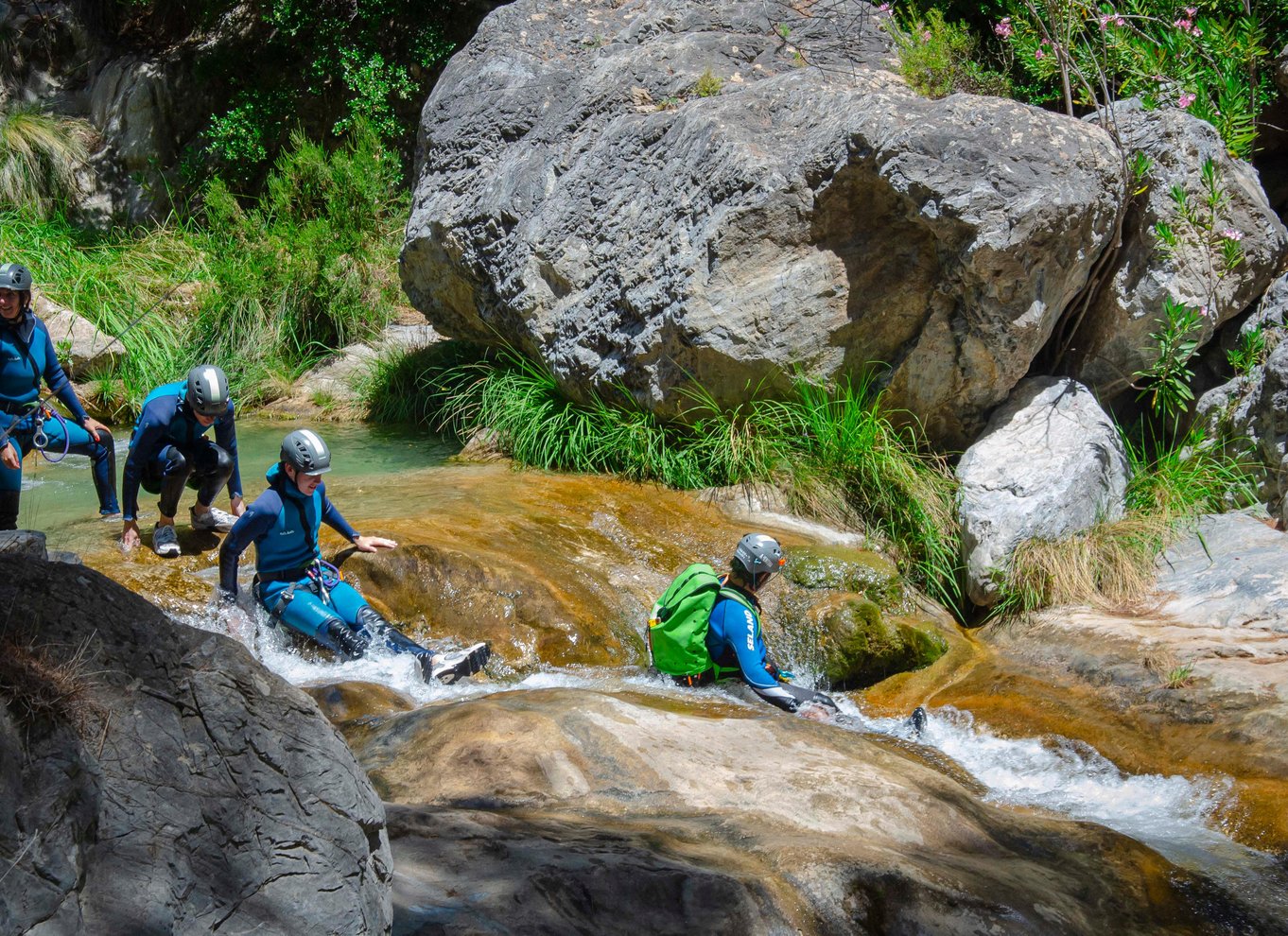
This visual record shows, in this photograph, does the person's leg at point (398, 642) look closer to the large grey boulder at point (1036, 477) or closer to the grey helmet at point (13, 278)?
the grey helmet at point (13, 278)

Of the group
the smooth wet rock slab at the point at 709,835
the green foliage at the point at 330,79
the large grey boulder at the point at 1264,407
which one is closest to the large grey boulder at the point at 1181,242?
the large grey boulder at the point at 1264,407

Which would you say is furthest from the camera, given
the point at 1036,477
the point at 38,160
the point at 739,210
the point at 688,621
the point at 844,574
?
the point at 38,160

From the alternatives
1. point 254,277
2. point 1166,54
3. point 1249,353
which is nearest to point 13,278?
point 254,277

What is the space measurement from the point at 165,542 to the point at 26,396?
103 centimetres

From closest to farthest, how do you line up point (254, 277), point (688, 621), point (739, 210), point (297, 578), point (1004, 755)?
point (1004, 755) < point (688, 621) < point (297, 578) < point (739, 210) < point (254, 277)

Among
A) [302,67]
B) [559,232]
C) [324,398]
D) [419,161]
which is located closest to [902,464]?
[559,232]

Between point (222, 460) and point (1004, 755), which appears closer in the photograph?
point (1004, 755)

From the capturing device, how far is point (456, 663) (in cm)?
538

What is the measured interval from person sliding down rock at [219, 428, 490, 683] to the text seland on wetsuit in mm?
1153

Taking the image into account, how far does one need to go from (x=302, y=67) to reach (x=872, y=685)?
11.4 metres

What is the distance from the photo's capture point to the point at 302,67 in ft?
46.5

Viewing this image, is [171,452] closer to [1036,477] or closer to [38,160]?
[1036,477]

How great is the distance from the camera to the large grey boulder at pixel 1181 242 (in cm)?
720

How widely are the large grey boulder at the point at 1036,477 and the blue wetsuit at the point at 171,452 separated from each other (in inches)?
171
